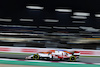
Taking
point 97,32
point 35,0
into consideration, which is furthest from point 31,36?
point 97,32

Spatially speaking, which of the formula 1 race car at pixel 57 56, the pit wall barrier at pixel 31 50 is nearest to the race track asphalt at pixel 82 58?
the pit wall barrier at pixel 31 50

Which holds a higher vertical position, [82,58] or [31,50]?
[31,50]

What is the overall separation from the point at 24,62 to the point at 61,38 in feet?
6.04

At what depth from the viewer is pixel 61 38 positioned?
5.43m

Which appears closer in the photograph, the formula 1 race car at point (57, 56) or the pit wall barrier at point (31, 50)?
the formula 1 race car at point (57, 56)

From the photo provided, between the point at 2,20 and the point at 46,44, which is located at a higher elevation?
the point at 2,20

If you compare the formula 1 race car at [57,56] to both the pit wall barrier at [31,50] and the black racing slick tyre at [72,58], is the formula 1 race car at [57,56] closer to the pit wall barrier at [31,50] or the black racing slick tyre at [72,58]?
the black racing slick tyre at [72,58]

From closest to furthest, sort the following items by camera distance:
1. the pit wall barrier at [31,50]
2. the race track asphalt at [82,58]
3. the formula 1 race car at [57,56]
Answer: the formula 1 race car at [57,56], the race track asphalt at [82,58], the pit wall barrier at [31,50]

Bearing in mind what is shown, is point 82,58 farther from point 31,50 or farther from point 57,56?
point 31,50

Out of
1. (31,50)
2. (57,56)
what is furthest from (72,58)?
(31,50)

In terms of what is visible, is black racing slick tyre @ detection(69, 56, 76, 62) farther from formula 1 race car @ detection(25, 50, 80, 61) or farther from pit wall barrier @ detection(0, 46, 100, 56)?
pit wall barrier @ detection(0, 46, 100, 56)

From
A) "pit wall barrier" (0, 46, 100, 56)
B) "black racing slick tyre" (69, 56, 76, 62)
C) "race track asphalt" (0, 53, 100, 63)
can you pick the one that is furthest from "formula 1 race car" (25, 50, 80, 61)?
"pit wall barrier" (0, 46, 100, 56)

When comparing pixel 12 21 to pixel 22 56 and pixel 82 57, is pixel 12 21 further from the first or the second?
pixel 82 57

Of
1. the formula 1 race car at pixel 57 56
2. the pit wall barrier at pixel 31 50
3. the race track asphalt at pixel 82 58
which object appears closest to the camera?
the formula 1 race car at pixel 57 56
